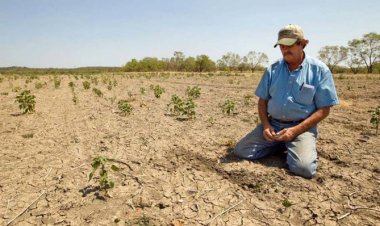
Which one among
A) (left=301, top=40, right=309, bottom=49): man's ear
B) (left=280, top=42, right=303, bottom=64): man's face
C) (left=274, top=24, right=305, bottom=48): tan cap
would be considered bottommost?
(left=280, top=42, right=303, bottom=64): man's face

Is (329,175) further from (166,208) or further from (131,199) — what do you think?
(131,199)

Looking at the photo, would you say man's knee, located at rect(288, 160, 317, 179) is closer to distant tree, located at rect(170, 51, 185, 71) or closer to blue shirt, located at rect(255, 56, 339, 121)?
blue shirt, located at rect(255, 56, 339, 121)

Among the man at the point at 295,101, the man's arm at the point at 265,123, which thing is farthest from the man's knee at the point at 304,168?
the man's arm at the point at 265,123

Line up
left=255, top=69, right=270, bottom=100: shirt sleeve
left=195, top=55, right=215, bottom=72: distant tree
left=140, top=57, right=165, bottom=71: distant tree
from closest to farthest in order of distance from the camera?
left=255, top=69, right=270, bottom=100: shirt sleeve
left=195, top=55, right=215, bottom=72: distant tree
left=140, top=57, right=165, bottom=71: distant tree

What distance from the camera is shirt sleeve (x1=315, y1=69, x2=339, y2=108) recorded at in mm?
3381

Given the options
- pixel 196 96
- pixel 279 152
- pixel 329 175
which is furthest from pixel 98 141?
pixel 196 96

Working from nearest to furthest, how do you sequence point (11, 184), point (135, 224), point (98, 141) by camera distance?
1. point (135, 224)
2. point (11, 184)
3. point (98, 141)

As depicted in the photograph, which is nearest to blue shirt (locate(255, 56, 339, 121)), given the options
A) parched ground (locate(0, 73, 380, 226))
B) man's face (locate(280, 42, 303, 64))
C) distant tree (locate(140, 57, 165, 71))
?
man's face (locate(280, 42, 303, 64))

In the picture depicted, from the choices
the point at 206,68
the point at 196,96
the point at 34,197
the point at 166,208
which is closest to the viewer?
the point at 166,208

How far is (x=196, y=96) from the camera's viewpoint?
397 inches

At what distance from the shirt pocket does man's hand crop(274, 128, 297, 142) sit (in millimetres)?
359

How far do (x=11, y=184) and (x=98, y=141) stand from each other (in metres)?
1.65

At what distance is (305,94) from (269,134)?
0.60 m

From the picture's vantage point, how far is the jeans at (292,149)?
3.30m
